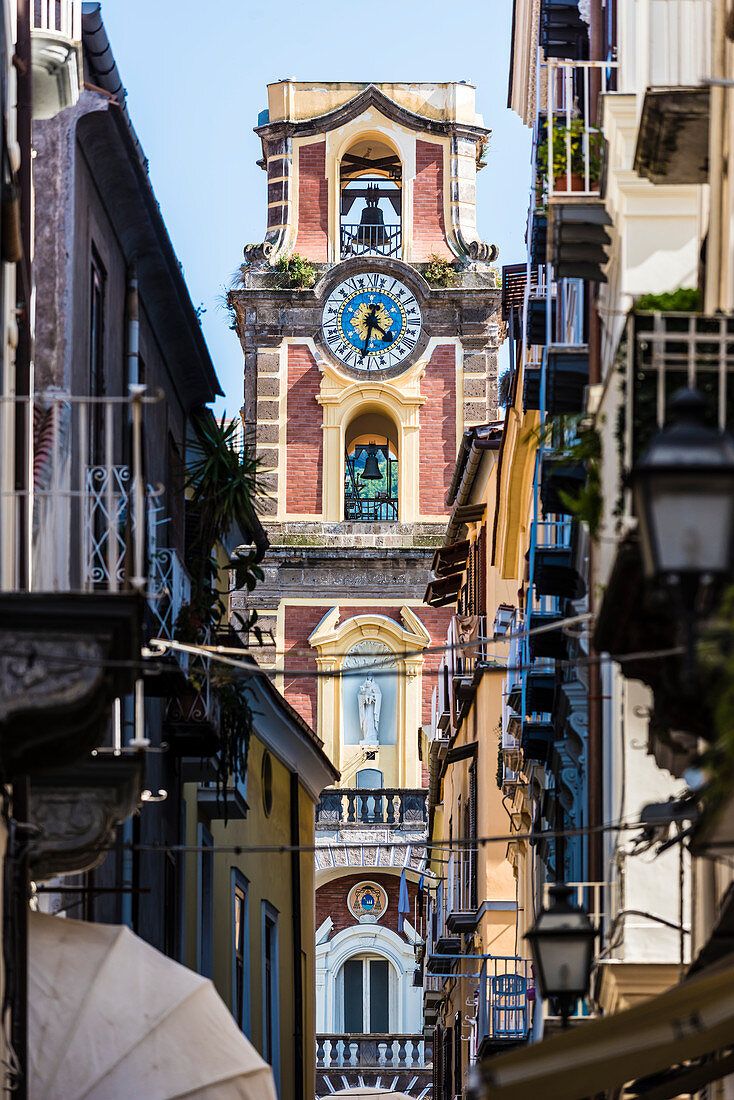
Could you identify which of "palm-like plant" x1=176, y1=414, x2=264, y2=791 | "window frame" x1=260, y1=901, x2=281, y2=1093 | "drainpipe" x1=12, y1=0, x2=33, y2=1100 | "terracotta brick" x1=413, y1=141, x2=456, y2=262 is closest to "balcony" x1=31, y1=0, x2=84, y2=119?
"drainpipe" x1=12, y1=0, x2=33, y2=1100

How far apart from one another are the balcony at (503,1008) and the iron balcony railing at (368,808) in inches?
934

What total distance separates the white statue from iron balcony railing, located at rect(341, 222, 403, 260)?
9.57 metres

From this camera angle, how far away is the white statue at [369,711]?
48.2 m

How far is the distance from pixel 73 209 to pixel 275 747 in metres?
13.8

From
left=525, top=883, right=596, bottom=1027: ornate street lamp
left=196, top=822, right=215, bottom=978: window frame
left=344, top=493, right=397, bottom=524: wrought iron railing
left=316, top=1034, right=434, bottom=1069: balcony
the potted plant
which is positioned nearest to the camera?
left=525, top=883, right=596, bottom=1027: ornate street lamp

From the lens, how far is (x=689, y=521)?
20.3ft

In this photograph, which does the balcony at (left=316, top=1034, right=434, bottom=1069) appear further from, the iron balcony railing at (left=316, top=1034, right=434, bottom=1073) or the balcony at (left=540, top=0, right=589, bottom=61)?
the balcony at (left=540, top=0, right=589, bottom=61)

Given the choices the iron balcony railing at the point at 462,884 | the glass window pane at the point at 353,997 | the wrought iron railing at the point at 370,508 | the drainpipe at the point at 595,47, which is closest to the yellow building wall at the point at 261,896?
the iron balcony railing at the point at 462,884

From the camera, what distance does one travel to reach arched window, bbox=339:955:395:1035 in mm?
49562

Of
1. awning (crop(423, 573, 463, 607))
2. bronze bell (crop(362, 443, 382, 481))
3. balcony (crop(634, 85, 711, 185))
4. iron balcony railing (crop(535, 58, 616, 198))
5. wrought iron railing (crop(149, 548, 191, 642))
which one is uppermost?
bronze bell (crop(362, 443, 382, 481))

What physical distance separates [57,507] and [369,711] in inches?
1384

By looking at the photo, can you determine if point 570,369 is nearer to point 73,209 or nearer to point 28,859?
point 73,209

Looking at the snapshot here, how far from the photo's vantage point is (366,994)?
49.5 meters

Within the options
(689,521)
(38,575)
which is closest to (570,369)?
(38,575)
